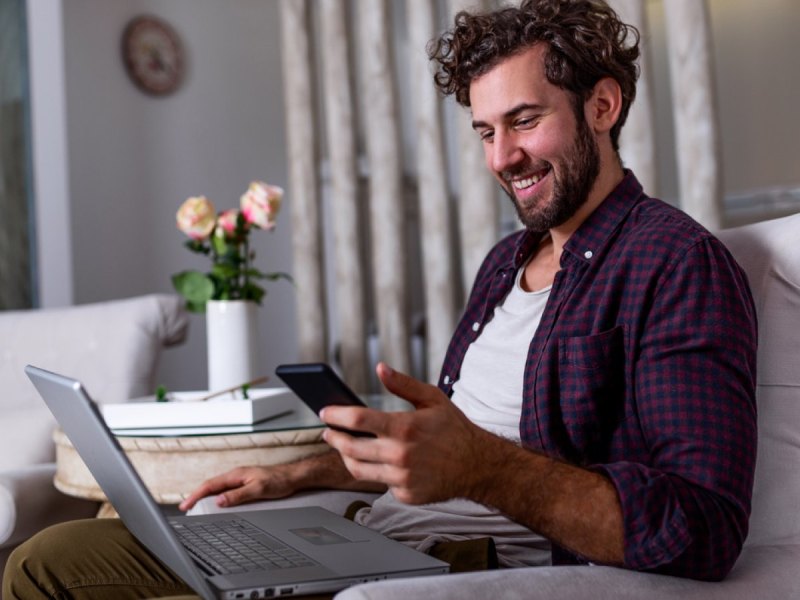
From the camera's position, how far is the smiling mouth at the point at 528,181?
1388 mm

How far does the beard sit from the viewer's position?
137cm

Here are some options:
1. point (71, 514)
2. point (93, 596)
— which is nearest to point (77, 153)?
point (71, 514)

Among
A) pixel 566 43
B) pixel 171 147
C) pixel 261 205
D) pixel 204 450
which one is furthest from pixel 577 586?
pixel 171 147

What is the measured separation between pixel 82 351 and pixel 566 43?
1648 mm

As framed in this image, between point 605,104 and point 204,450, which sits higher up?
point 605,104

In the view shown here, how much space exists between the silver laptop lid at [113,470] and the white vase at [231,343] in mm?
943

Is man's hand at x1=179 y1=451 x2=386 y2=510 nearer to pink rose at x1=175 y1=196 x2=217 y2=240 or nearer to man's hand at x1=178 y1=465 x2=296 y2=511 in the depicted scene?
man's hand at x1=178 y1=465 x2=296 y2=511

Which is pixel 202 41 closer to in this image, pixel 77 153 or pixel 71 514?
pixel 77 153

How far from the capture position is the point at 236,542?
1.19m

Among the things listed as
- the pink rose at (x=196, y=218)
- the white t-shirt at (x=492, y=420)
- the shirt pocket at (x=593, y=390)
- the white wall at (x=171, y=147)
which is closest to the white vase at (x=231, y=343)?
the pink rose at (x=196, y=218)

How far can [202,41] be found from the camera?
13.5 ft

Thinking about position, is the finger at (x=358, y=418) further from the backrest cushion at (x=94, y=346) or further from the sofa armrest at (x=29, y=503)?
the backrest cushion at (x=94, y=346)

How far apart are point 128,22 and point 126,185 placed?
0.66 m

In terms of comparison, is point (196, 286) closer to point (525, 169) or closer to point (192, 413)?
point (192, 413)
